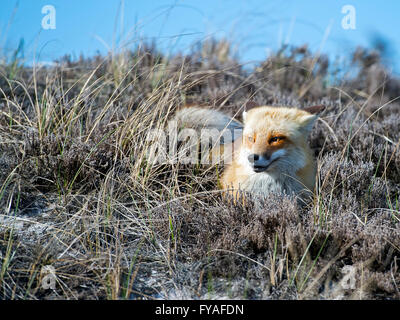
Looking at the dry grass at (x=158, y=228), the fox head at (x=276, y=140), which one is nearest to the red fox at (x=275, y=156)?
the fox head at (x=276, y=140)

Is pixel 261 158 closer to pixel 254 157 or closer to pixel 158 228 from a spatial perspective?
pixel 254 157

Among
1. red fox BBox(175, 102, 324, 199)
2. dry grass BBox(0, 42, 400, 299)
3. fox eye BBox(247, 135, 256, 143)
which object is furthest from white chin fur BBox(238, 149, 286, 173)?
dry grass BBox(0, 42, 400, 299)

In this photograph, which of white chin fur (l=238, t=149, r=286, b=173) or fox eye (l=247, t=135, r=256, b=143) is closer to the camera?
white chin fur (l=238, t=149, r=286, b=173)

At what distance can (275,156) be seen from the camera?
352cm

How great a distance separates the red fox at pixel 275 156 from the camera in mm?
3533

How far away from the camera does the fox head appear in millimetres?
3486

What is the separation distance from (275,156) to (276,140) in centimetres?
18

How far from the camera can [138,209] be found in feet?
12.0

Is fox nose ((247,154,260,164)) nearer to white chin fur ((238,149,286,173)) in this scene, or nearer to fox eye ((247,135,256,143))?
white chin fur ((238,149,286,173))
